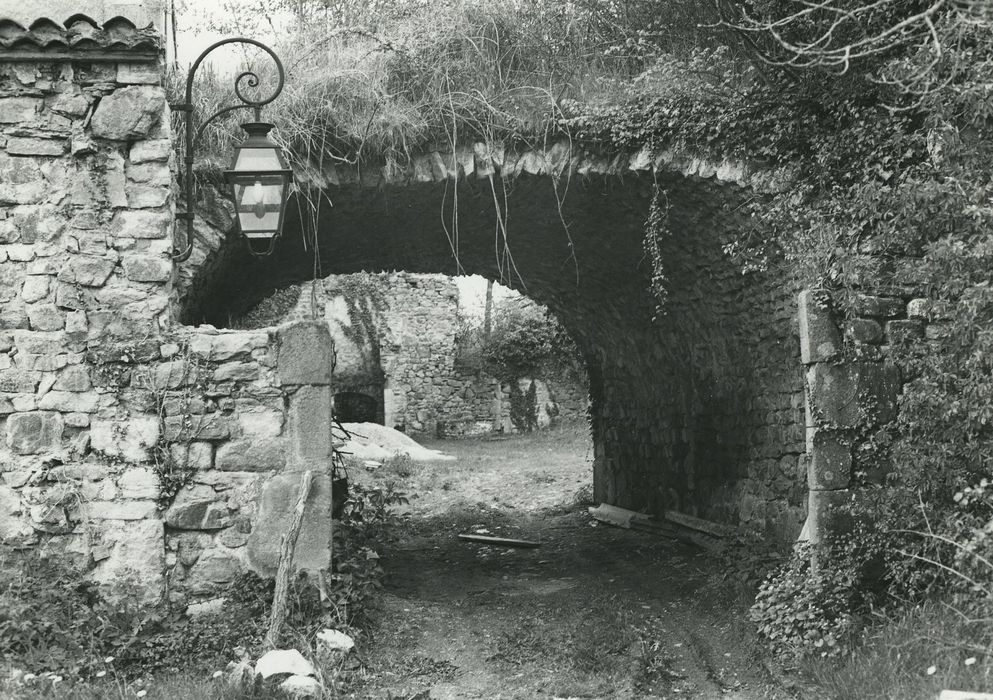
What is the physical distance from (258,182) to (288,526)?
6.39 ft

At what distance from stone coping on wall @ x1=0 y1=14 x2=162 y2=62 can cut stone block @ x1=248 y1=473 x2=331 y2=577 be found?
8.31ft

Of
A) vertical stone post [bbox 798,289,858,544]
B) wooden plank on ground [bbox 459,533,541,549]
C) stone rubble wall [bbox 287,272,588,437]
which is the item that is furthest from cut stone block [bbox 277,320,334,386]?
stone rubble wall [bbox 287,272,588,437]

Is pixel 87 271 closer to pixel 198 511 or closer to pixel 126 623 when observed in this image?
pixel 198 511

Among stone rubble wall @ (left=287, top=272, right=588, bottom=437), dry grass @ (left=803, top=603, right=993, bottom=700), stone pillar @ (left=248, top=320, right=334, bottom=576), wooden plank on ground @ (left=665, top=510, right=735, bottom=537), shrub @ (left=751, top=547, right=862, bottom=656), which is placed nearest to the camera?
dry grass @ (left=803, top=603, right=993, bottom=700)

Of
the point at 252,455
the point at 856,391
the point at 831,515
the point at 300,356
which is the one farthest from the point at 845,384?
the point at 252,455

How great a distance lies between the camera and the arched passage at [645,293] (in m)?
7.07

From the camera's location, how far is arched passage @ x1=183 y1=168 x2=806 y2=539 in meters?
7.07

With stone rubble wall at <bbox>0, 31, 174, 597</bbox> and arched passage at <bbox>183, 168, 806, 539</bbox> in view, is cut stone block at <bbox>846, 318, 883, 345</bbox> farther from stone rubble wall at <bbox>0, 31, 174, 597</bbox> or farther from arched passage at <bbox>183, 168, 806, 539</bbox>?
stone rubble wall at <bbox>0, 31, 174, 597</bbox>

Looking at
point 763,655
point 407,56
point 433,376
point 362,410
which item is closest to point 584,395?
point 433,376

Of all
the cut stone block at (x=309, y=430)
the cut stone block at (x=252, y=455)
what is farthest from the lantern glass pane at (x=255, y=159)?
the cut stone block at (x=252, y=455)

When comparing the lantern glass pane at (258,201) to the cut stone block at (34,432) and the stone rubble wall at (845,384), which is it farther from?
the stone rubble wall at (845,384)

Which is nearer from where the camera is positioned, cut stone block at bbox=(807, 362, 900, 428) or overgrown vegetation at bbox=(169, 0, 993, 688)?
overgrown vegetation at bbox=(169, 0, 993, 688)

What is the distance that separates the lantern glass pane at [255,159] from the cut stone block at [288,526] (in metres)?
1.75

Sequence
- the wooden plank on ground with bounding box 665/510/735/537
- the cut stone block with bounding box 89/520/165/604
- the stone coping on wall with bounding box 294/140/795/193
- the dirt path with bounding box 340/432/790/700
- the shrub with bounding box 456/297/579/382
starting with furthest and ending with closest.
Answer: the shrub with bounding box 456/297/579/382 < the wooden plank on ground with bounding box 665/510/735/537 < the stone coping on wall with bounding box 294/140/795/193 < the cut stone block with bounding box 89/520/165/604 < the dirt path with bounding box 340/432/790/700
